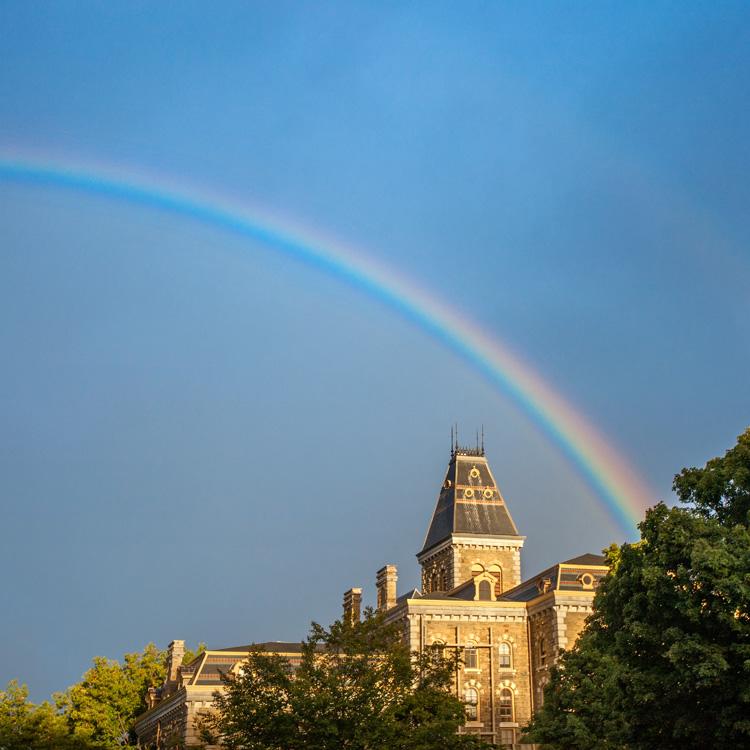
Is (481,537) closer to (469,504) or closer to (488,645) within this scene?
(469,504)

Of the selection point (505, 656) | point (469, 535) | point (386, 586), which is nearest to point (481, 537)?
point (469, 535)

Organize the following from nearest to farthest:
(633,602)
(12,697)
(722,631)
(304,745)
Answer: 1. (722,631)
2. (633,602)
3. (304,745)
4. (12,697)

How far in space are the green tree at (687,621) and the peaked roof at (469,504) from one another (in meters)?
41.8

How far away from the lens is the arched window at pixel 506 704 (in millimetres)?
59719

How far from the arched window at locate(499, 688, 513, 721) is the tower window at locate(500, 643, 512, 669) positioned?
134cm

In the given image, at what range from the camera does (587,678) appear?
124 feet

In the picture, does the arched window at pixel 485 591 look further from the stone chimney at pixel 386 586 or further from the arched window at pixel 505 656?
the stone chimney at pixel 386 586

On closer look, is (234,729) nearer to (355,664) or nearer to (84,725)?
(355,664)

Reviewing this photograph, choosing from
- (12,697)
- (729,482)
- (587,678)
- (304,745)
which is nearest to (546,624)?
(587,678)

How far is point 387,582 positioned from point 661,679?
4577 centimetres

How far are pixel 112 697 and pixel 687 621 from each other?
58.2 metres

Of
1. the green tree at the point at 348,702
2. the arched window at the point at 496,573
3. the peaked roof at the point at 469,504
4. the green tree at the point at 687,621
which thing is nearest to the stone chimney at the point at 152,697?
the peaked roof at the point at 469,504

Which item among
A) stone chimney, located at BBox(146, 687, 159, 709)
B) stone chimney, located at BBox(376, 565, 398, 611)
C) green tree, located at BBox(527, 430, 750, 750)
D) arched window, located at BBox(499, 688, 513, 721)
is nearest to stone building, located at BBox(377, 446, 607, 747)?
arched window, located at BBox(499, 688, 513, 721)

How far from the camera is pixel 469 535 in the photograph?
243 ft
